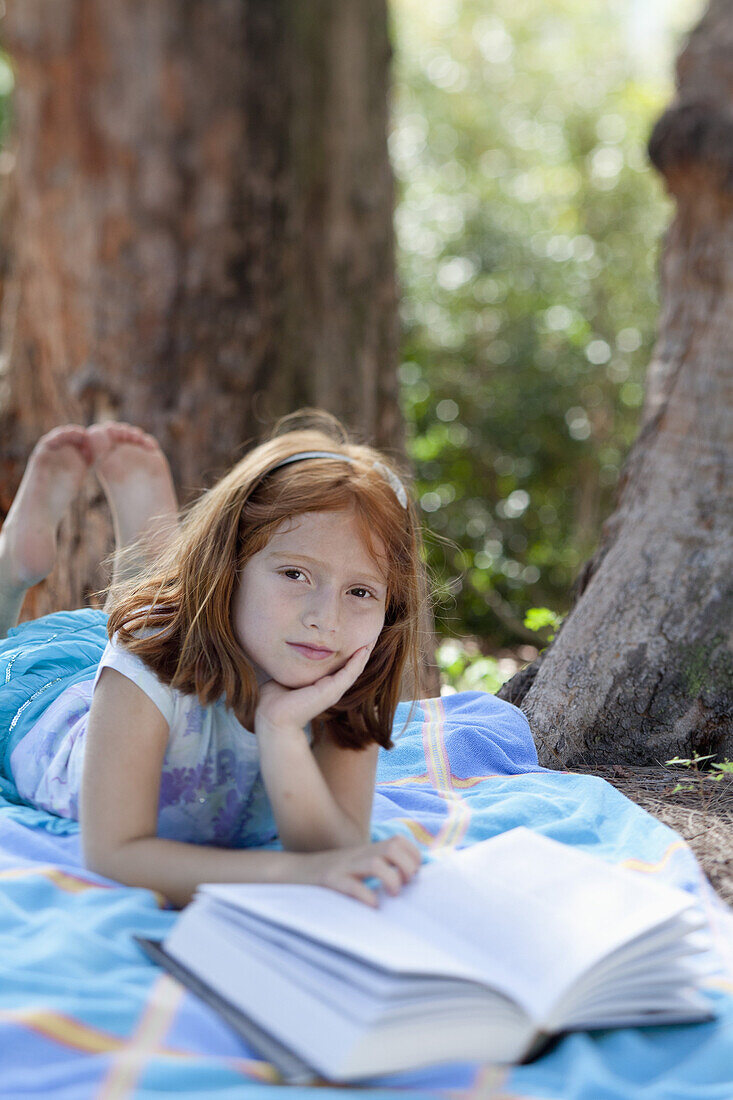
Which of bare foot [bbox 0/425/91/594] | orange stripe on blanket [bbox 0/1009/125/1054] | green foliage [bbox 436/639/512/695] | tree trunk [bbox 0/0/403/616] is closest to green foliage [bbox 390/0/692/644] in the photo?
green foliage [bbox 436/639/512/695]

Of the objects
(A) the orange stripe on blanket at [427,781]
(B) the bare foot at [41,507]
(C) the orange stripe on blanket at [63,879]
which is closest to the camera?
(C) the orange stripe on blanket at [63,879]

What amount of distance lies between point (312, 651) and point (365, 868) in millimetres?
353

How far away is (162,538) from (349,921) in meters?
1.55

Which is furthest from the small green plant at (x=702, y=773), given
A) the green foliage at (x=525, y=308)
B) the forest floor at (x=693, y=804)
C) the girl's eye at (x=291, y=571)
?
the green foliage at (x=525, y=308)

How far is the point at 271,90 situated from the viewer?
3814mm

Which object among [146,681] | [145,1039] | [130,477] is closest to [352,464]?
[146,681]

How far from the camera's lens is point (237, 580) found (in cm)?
148

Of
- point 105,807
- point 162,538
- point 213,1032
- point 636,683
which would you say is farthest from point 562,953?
point 162,538

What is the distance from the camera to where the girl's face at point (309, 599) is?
1396 millimetres

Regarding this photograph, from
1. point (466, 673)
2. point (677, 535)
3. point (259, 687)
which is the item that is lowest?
point (466, 673)

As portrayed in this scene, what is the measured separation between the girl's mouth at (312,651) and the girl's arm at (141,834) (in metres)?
0.22

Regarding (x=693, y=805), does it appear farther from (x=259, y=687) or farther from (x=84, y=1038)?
(x=84, y=1038)

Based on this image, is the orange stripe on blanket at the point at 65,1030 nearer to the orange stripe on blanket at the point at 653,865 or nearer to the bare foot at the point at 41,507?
the orange stripe on blanket at the point at 653,865

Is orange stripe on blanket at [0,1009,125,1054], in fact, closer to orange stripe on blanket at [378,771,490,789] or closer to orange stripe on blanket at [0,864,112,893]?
orange stripe on blanket at [0,864,112,893]
